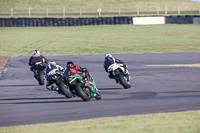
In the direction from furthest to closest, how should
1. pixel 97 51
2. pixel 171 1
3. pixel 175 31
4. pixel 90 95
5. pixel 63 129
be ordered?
pixel 171 1 → pixel 175 31 → pixel 97 51 → pixel 90 95 → pixel 63 129

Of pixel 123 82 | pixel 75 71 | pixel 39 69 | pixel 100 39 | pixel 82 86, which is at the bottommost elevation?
pixel 123 82

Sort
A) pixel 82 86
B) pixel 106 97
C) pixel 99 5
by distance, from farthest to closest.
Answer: pixel 99 5, pixel 106 97, pixel 82 86

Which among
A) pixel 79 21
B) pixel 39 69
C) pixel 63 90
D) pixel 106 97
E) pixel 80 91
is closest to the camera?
pixel 80 91

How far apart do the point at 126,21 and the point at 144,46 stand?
517 inches

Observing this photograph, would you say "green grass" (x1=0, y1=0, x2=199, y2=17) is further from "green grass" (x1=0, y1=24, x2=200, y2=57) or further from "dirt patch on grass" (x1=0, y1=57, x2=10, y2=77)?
"dirt patch on grass" (x1=0, y1=57, x2=10, y2=77)

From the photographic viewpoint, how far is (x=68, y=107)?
37.1 ft

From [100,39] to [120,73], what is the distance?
22.0 m

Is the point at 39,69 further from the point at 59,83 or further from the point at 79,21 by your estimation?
the point at 79,21

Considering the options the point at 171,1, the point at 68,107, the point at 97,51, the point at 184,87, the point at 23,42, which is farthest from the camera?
the point at 171,1

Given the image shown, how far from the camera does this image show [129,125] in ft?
27.9

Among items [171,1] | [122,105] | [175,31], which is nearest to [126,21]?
[175,31]

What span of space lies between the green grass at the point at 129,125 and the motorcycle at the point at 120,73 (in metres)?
4.90

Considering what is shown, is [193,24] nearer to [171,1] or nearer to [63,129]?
[63,129]

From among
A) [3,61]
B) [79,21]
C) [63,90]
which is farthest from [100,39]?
[63,90]
